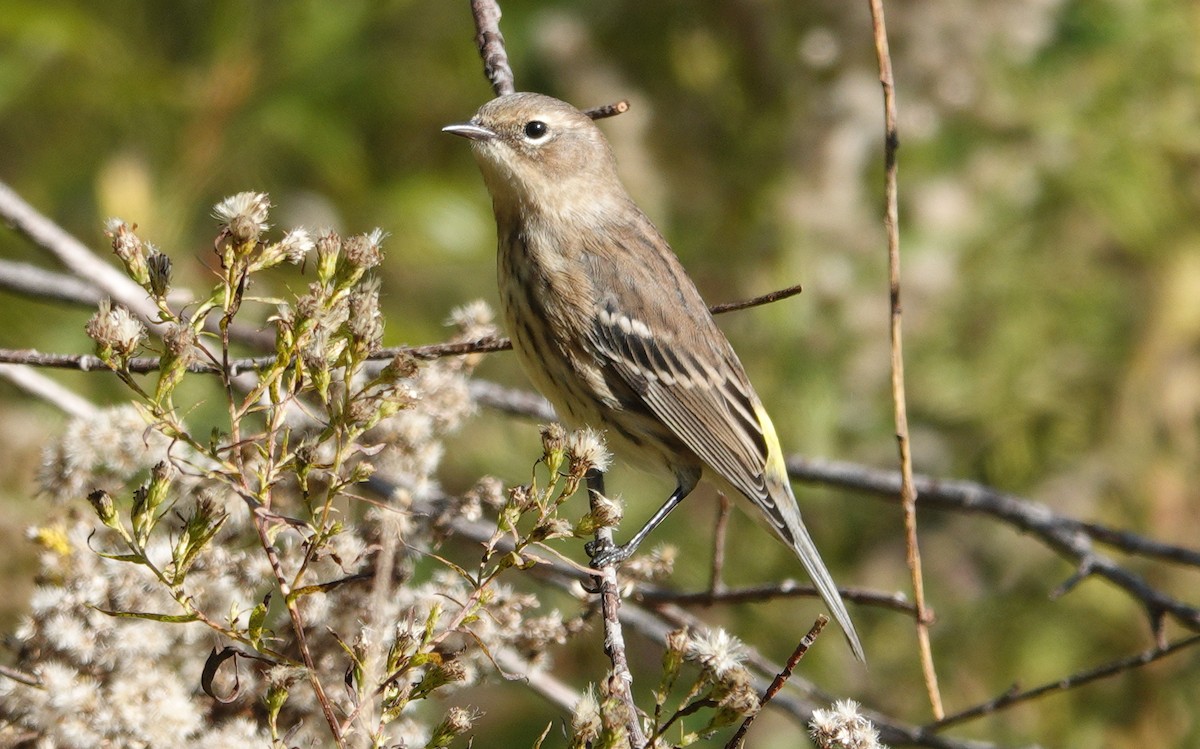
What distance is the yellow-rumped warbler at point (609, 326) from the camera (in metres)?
3.40

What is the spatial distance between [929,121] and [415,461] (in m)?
3.24

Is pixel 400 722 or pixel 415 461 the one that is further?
pixel 415 461

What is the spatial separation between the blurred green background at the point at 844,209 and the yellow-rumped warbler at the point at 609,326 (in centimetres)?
105

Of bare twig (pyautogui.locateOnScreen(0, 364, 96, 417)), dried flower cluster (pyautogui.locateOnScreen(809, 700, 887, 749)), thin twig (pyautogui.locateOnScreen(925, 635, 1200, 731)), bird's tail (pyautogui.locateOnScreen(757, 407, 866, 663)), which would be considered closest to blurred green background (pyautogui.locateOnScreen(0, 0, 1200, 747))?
bird's tail (pyautogui.locateOnScreen(757, 407, 866, 663))

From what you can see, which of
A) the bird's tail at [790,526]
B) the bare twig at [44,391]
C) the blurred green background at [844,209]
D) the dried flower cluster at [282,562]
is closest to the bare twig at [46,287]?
the bare twig at [44,391]

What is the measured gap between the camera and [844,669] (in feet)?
15.6

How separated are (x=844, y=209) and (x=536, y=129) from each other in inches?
69.6

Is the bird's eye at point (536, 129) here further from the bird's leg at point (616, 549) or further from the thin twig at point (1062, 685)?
the thin twig at point (1062, 685)

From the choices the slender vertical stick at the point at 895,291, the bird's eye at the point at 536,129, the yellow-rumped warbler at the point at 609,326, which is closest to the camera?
the slender vertical stick at the point at 895,291

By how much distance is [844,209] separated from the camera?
4.92 metres

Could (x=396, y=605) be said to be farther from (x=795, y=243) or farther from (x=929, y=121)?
(x=929, y=121)

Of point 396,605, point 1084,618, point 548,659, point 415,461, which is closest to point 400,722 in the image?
point 396,605

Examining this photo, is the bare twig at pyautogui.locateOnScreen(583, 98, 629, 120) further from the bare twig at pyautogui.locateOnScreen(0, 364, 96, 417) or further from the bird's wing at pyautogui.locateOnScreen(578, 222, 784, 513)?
the bare twig at pyautogui.locateOnScreen(0, 364, 96, 417)

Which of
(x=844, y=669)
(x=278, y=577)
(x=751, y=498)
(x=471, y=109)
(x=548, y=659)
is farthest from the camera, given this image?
(x=471, y=109)
